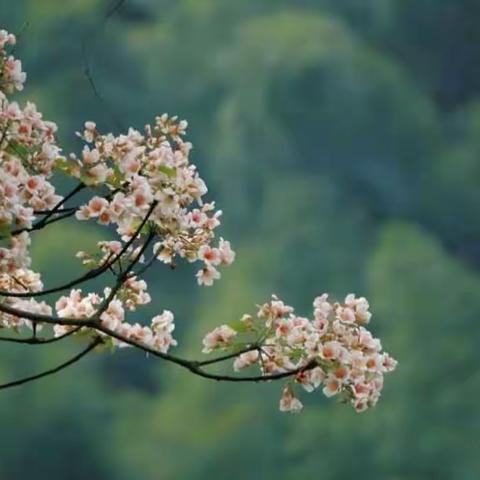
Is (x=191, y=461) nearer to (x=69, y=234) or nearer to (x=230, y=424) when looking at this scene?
(x=230, y=424)

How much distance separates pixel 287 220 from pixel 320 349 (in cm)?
902

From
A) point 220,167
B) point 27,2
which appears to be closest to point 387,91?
point 220,167

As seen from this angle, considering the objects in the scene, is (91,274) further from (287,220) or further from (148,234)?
(287,220)

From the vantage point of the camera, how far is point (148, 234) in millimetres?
1331

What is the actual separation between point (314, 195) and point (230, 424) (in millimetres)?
1812

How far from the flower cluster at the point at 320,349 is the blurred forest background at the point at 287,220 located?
739cm

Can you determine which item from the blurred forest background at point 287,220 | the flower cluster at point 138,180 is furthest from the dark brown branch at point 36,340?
the blurred forest background at point 287,220

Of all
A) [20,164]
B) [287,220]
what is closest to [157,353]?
[20,164]

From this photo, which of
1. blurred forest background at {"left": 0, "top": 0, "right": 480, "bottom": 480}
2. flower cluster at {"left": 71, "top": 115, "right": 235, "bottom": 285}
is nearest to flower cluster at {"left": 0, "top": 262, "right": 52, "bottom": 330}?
flower cluster at {"left": 71, "top": 115, "right": 235, "bottom": 285}

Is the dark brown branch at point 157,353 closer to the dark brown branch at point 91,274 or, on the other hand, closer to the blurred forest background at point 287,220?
the dark brown branch at point 91,274

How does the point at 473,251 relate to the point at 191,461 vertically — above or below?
above

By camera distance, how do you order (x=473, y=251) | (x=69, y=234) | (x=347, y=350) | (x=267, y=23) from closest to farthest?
(x=347, y=350)
(x=69, y=234)
(x=473, y=251)
(x=267, y=23)

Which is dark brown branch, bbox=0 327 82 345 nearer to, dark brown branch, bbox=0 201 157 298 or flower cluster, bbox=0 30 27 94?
dark brown branch, bbox=0 201 157 298

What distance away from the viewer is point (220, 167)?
10.3m
